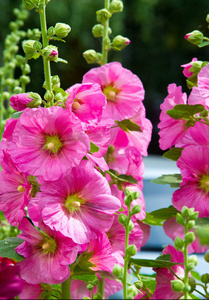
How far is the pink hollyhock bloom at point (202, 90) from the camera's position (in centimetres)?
41

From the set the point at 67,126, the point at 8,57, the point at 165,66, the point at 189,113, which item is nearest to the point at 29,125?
the point at 67,126

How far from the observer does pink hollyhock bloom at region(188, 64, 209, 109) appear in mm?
406

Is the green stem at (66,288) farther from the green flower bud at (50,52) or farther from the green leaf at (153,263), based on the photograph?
the green flower bud at (50,52)

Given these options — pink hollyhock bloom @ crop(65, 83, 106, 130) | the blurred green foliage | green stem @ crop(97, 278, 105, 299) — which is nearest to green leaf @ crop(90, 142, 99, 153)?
pink hollyhock bloom @ crop(65, 83, 106, 130)

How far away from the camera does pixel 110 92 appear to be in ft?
→ 1.60

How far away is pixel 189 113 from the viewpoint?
16.9 inches

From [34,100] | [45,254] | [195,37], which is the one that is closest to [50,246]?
[45,254]

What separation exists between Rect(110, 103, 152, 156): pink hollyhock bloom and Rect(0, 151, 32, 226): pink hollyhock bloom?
4.5 inches

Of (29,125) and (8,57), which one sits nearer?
(29,125)

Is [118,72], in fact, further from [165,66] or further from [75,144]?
[165,66]

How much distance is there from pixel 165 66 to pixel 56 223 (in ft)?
23.6

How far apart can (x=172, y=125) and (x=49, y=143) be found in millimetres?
130

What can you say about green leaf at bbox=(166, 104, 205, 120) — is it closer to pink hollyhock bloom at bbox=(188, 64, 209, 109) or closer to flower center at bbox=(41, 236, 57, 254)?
pink hollyhock bloom at bbox=(188, 64, 209, 109)

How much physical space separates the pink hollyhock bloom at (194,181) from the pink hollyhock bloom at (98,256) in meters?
0.07
